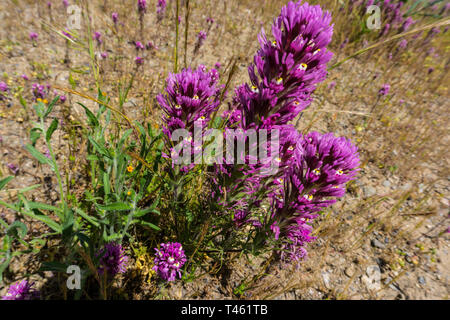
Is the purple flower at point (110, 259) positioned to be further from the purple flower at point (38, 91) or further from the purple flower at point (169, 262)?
the purple flower at point (38, 91)

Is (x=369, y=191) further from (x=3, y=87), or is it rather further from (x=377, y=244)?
(x=3, y=87)

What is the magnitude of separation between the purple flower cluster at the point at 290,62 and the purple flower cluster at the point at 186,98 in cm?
31

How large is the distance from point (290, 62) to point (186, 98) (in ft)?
2.21

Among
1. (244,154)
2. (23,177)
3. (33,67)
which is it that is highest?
(33,67)

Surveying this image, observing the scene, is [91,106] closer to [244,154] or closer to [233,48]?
[244,154]

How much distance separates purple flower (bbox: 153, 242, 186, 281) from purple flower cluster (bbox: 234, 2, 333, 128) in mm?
1185

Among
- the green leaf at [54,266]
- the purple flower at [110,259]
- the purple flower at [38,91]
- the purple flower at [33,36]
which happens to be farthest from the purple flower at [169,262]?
the purple flower at [33,36]

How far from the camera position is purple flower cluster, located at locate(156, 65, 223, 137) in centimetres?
156

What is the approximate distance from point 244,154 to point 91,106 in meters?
2.77
